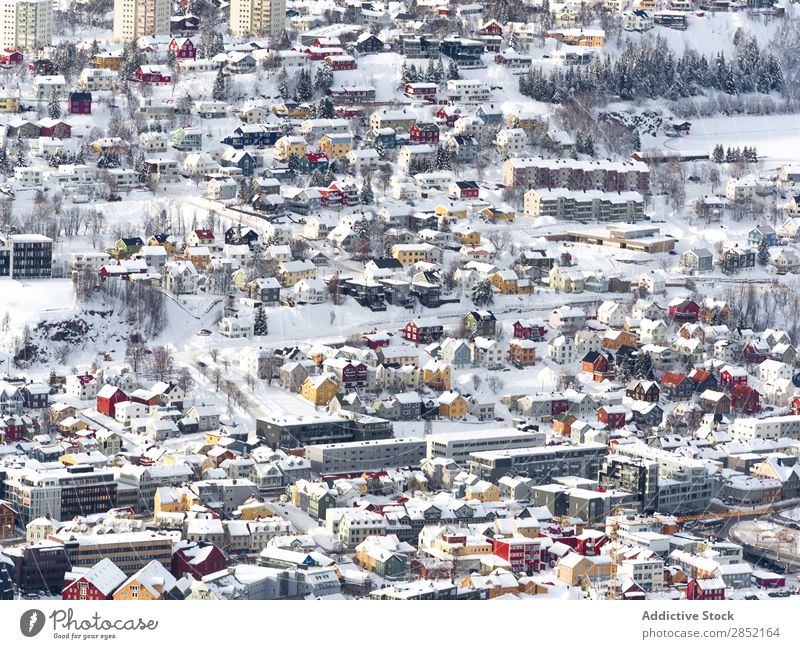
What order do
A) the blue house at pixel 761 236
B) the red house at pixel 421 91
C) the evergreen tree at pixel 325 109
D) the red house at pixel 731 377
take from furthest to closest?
the red house at pixel 421 91 → the evergreen tree at pixel 325 109 → the blue house at pixel 761 236 → the red house at pixel 731 377

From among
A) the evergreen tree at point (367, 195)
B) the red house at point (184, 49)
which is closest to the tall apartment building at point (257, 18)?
the red house at point (184, 49)

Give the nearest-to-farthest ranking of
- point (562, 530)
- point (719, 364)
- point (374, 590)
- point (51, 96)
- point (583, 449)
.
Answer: point (374, 590) → point (562, 530) → point (583, 449) → point (719, 364) → point (51, 96)

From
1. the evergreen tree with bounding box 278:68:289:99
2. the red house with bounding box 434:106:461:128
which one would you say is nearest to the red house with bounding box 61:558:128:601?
the red house with bounding box 434:106:461:128

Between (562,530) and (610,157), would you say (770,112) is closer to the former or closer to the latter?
(610,157)

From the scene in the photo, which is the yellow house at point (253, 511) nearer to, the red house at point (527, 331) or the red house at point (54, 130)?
the red house at point (527, 331)

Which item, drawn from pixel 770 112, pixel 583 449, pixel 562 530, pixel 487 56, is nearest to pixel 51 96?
pixel 487 56

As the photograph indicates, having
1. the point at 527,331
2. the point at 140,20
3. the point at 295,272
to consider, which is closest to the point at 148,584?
the point at 527,331

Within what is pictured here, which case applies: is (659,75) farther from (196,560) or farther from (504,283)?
(196,560)
